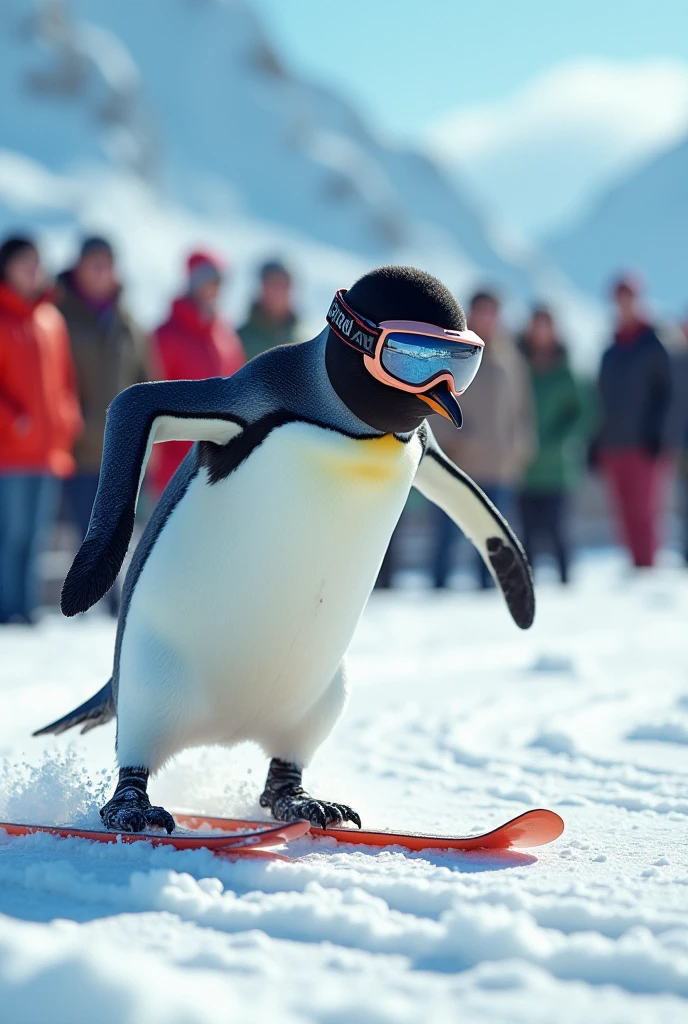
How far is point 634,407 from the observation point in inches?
297

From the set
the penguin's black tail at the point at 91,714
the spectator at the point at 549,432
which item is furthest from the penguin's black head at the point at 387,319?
the spectator at the point at 549,432

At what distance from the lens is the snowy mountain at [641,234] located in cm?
11556

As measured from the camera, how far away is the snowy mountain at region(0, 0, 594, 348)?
49.8 metres

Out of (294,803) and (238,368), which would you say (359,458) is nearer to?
(294,803)

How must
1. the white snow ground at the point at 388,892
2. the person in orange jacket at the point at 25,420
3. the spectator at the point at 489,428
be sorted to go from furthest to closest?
the spectator at the point at 489,428
the person in orange jacket at the point at 25,420
the white snow ground at the point at 388,892

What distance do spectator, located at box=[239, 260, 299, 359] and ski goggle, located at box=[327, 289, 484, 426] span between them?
4.37 metres

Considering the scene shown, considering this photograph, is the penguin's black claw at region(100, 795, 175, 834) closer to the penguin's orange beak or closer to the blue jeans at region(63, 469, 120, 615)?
the penguin's orange beak

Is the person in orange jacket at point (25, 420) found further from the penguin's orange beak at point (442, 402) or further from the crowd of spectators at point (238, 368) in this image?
the penguin's orange beak at point (442, 402)

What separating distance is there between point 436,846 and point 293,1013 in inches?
29.8

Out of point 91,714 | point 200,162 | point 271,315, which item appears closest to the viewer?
point 91,714

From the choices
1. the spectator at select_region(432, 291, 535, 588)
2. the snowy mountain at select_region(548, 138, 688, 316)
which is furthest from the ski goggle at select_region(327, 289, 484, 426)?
the snowy mountain at select_region(548, 138, 688, 316)

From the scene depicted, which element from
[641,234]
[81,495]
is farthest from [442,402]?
[641,234]

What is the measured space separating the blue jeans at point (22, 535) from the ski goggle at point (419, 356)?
3304 mm

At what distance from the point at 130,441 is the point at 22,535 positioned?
323 cm
